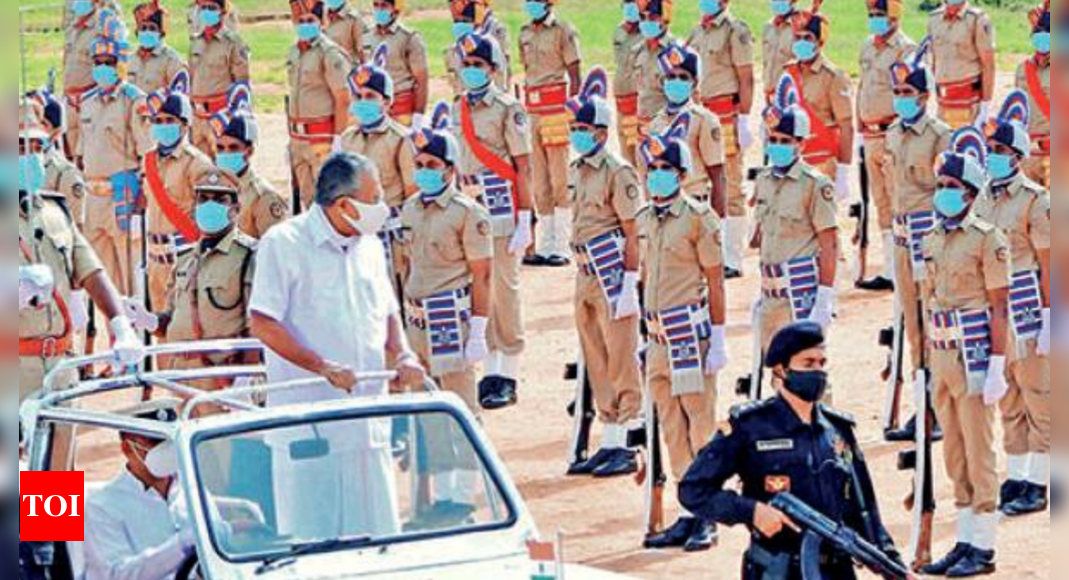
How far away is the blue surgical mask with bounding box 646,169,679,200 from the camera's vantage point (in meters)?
17.2

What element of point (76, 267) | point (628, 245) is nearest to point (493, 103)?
point (628, 245)

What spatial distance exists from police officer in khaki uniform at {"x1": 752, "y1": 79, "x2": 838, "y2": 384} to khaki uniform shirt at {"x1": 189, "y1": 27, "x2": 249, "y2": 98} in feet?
25.6

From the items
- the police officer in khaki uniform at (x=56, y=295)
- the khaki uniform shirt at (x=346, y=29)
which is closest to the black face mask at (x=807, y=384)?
the police officer in khaki uniform at (x=56, y=295)

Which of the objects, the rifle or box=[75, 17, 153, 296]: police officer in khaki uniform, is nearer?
the rifle

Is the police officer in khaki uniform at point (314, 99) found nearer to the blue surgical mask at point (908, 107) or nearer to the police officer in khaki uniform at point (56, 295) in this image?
the blue surgical mask at point (908, 107)

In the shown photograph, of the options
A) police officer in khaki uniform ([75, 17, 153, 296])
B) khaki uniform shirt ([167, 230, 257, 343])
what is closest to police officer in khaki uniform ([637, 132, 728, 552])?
khaki uniform shirt ([167, 230, 257, 343])

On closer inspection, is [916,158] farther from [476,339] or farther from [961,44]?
[961,44]

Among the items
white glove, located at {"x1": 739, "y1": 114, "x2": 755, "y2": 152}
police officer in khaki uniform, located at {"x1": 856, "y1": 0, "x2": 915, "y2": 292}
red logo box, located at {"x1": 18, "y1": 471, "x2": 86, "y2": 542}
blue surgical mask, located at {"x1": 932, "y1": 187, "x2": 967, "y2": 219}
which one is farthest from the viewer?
white glove, located at {"x1": 739, "y1": 114, "x2": 755, "y2": 152}

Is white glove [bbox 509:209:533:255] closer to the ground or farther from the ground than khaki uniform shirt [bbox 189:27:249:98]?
closer to the ground

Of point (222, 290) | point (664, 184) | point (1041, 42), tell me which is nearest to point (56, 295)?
point (222, 290)

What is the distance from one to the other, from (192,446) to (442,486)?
3.08 ft

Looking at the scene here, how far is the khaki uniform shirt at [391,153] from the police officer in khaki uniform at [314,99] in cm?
311

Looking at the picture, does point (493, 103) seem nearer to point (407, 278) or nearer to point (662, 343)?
point (407, 278)

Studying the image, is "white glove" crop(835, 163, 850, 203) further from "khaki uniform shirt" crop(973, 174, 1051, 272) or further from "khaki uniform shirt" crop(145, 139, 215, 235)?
"khaki uniform shirt" crop(973, 174, 1051, 272)
